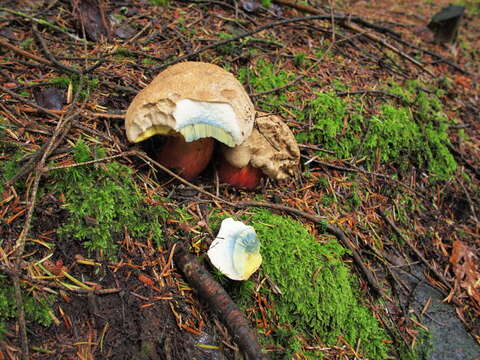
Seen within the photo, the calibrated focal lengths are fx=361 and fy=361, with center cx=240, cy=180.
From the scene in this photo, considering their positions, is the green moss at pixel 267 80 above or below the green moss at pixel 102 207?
above

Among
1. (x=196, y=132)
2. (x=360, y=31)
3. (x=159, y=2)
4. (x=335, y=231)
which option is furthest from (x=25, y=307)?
(x=360, y=31)

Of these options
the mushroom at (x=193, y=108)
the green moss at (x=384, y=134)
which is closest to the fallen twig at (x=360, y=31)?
the green moss at (x=384, y=134)

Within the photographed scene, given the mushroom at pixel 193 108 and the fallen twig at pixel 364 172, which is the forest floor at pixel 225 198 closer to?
the fallen twig at pixel 364 172

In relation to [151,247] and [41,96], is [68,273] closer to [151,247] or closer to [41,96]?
[151,247]

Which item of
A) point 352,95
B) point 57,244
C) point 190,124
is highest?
point 190,124

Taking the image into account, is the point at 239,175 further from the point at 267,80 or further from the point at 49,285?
the point at 49,285

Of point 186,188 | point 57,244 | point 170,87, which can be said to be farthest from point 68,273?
point 170,87
